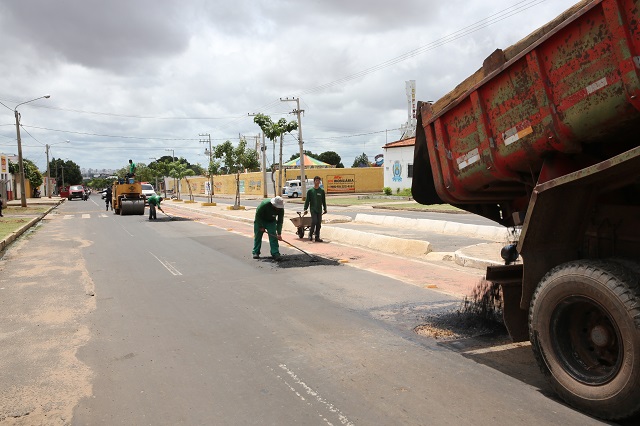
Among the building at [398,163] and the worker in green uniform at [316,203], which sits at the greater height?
the building at [398,163]

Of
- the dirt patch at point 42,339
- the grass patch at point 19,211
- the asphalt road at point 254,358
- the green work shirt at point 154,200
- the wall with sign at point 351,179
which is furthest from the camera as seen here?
the wall with sign at point 351,179

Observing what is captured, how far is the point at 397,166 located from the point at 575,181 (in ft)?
149

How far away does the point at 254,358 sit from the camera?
496 cm

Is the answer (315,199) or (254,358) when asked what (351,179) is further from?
(254,358)


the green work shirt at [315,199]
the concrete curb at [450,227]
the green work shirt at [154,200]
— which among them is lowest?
the concrete curb at [450,227]

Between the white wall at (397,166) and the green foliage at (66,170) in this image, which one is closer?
the white wall at (397,166)

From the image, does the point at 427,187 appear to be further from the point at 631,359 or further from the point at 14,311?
the point at 14,311

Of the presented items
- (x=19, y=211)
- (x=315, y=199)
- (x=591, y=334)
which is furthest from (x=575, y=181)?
(x=19, y=211)

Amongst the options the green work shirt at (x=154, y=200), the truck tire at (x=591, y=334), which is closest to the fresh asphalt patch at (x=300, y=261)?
the truck tire at (x=591, y=334)

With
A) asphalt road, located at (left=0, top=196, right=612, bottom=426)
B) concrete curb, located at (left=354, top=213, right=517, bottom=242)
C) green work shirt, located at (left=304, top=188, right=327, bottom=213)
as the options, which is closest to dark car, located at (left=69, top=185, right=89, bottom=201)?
concrete curb, located at (left=354, top=213, right=517, bottom=242)

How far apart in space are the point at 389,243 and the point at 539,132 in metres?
8.57

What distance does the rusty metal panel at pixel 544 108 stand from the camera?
337cm

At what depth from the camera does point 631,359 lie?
329 centimetres

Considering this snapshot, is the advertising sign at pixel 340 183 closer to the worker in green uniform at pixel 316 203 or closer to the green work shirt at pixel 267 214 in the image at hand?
the worker in green uniform at pixel 316 203
